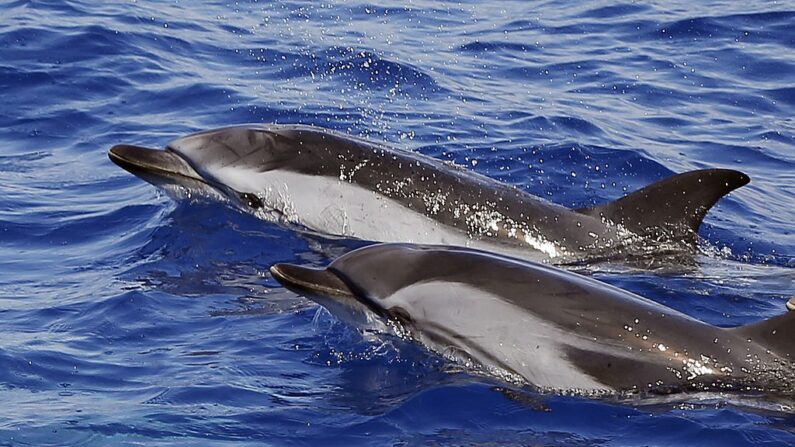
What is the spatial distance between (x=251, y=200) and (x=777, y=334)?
16.0 feet

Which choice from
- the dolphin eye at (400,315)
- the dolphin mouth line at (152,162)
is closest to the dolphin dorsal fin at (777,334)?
the dolphin eye at (400,315)

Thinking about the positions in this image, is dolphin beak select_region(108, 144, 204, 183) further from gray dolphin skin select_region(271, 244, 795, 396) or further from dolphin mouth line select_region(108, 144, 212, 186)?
gray dolphin skin select_region(271, 244, 795, 396)

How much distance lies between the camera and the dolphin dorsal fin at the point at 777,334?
7031 mm

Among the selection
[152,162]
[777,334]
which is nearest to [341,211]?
[152,162]

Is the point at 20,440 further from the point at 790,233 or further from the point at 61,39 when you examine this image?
the point at 61,39

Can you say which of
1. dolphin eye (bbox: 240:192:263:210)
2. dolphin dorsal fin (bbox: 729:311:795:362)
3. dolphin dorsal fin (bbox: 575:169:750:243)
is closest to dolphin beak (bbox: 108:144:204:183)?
dolphin eye (bbox: 240:192:263:210)

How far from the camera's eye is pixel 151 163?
10.7m

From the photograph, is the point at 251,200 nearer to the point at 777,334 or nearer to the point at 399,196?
the point at 399,196

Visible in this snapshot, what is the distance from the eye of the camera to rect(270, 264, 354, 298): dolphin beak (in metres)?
7.84

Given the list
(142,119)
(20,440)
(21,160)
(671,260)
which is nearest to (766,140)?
(671,260)

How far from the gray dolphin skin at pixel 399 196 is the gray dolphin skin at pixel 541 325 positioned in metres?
2.20

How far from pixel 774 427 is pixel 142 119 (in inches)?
347

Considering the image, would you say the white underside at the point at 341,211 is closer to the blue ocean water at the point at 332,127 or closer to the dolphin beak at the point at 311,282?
the blue ocean water at the point at 332,127

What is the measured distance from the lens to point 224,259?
401 inches
